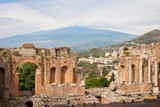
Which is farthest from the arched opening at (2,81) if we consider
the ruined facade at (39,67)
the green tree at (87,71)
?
the green tree at (87,71)

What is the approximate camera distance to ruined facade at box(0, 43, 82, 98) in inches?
825

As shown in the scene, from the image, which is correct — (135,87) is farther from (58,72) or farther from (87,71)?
(87,71)

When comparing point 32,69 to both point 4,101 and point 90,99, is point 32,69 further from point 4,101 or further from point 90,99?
point 90,99

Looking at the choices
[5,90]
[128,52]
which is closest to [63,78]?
[5,90]

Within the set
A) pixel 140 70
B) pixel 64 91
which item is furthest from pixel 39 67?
pixel 140 70

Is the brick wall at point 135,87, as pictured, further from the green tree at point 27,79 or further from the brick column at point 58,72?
the green tree at point 27,79

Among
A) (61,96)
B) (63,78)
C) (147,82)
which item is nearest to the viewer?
(61,96)

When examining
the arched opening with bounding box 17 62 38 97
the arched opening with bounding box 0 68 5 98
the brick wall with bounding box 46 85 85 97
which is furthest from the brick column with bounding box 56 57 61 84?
the arched opening with bounding box 17 62 38 97

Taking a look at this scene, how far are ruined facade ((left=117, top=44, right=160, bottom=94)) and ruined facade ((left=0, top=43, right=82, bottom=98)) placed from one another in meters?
6.61

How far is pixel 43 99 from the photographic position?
2012 centimetres

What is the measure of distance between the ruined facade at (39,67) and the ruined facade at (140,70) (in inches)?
260

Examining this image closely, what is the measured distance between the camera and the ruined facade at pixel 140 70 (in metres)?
23.2

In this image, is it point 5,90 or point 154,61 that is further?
point 154,61

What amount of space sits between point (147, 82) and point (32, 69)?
21.5 metres
